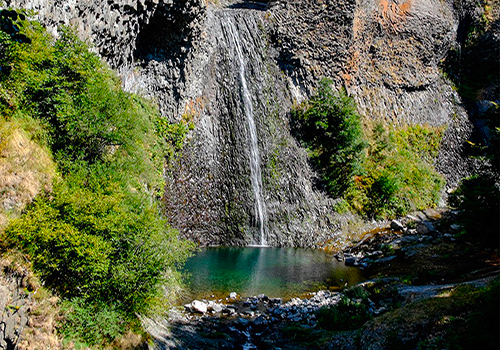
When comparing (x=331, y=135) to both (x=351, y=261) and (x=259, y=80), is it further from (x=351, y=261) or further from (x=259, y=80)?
(x=351, y=261)

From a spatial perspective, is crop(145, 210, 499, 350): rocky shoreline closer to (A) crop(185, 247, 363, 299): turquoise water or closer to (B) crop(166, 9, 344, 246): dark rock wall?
(A) crop(185, 247, 363, 299): turquoise water

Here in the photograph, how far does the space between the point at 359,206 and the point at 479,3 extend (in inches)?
1035

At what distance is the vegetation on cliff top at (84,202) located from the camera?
5871 millimetres

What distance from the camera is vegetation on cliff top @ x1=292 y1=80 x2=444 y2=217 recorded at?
828 inches

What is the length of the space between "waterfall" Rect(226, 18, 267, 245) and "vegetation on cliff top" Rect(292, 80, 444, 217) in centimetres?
334

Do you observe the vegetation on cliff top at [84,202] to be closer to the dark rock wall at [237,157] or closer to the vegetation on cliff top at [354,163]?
the dark rock wall at [237,157]

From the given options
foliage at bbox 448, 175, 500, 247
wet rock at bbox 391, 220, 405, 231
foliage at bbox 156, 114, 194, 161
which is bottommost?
wet rock at bbox 391, 220, 405, 231

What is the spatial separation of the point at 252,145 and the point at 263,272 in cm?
869

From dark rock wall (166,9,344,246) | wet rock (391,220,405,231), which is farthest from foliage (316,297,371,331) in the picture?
wet rock (391,220,405,231)

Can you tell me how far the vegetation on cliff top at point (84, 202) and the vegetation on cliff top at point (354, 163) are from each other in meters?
14.1

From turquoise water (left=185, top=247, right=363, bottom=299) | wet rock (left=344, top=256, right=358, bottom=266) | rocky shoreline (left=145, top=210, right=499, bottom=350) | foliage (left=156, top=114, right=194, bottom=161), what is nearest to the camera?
rocky shoreline (left=145, top=210, right=499, bottom=350)

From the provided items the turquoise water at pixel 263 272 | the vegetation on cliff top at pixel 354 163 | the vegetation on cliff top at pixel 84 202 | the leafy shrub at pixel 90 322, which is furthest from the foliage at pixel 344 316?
the vegetation on cliff top at pixel 354 163

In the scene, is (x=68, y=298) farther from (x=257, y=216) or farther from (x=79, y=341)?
(x=257, y=216)

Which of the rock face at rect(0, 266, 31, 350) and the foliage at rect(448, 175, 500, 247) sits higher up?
the foliage at rect(448, 175, 500, 247)
